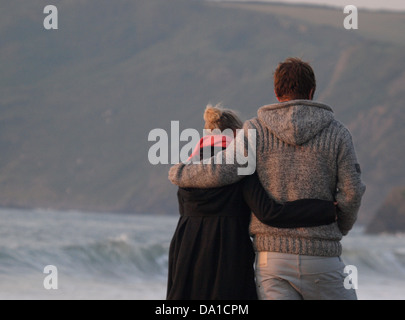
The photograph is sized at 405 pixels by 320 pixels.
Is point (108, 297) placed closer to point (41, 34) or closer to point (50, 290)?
point (50, 290)

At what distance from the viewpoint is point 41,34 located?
295 ft

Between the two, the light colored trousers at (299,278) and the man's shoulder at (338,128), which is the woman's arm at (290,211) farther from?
the man's shoulder at (338,128)

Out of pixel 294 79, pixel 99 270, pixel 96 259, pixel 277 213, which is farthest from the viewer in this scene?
pixel 96 259

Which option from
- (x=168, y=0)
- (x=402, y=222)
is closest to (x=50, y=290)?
(x=402, y=222)

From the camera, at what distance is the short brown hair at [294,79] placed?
2490 mm

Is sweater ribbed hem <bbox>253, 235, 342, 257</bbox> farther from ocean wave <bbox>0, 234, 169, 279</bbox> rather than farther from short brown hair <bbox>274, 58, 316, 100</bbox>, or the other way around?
ocean wave <bbox>0, 234, 169, 279</bbox>

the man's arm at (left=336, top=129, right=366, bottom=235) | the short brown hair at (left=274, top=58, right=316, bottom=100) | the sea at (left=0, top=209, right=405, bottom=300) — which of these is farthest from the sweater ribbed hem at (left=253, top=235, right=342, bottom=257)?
the sea at (left=0, top=209, right=405, bottom=300)

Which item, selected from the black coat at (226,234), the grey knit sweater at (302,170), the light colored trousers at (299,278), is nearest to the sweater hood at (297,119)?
the grey knit sweater at (302,170)

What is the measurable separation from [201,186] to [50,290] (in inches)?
272

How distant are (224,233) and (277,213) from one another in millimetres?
189

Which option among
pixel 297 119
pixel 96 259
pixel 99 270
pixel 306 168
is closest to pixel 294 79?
pixel 297 119

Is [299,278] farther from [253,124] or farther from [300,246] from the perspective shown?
[253,124]

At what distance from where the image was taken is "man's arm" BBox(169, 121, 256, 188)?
7.95ft

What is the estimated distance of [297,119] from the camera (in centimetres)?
243
